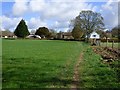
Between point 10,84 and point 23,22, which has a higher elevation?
point 23,22

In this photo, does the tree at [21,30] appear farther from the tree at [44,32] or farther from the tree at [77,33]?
the tree at [77,33]

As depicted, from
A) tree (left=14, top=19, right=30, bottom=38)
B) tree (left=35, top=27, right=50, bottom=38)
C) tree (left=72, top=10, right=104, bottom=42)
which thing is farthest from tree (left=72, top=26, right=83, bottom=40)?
tree (left=35, top=27, right=50, bottom=38)

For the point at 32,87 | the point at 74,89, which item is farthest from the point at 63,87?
the point at 32,87

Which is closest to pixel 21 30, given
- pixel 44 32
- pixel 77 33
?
pixel 44 32

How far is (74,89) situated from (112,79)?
3.08 metres

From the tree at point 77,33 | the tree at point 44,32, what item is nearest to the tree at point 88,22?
the tree at point 77,33

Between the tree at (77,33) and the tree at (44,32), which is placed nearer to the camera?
the tree at (77,33)

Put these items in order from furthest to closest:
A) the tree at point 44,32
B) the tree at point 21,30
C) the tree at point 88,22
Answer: the tree at point 44,32 < the tree at point 21,30 < the tree at point 88,22

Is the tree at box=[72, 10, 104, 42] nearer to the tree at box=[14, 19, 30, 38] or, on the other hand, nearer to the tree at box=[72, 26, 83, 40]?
the tree at box=[72, 26, 83, 40]

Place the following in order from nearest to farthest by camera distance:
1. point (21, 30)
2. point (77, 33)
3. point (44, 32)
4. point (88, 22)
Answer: point (88, 22) < point (77, 33) < point (21, 30) < point (44, 32)

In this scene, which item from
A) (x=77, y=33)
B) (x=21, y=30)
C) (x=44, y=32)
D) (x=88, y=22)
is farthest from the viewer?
(x=44, y=32)

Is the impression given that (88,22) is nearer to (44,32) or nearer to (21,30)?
(21,30)

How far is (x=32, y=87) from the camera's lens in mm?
10172

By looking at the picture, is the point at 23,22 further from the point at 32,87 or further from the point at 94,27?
the point at 32,87
